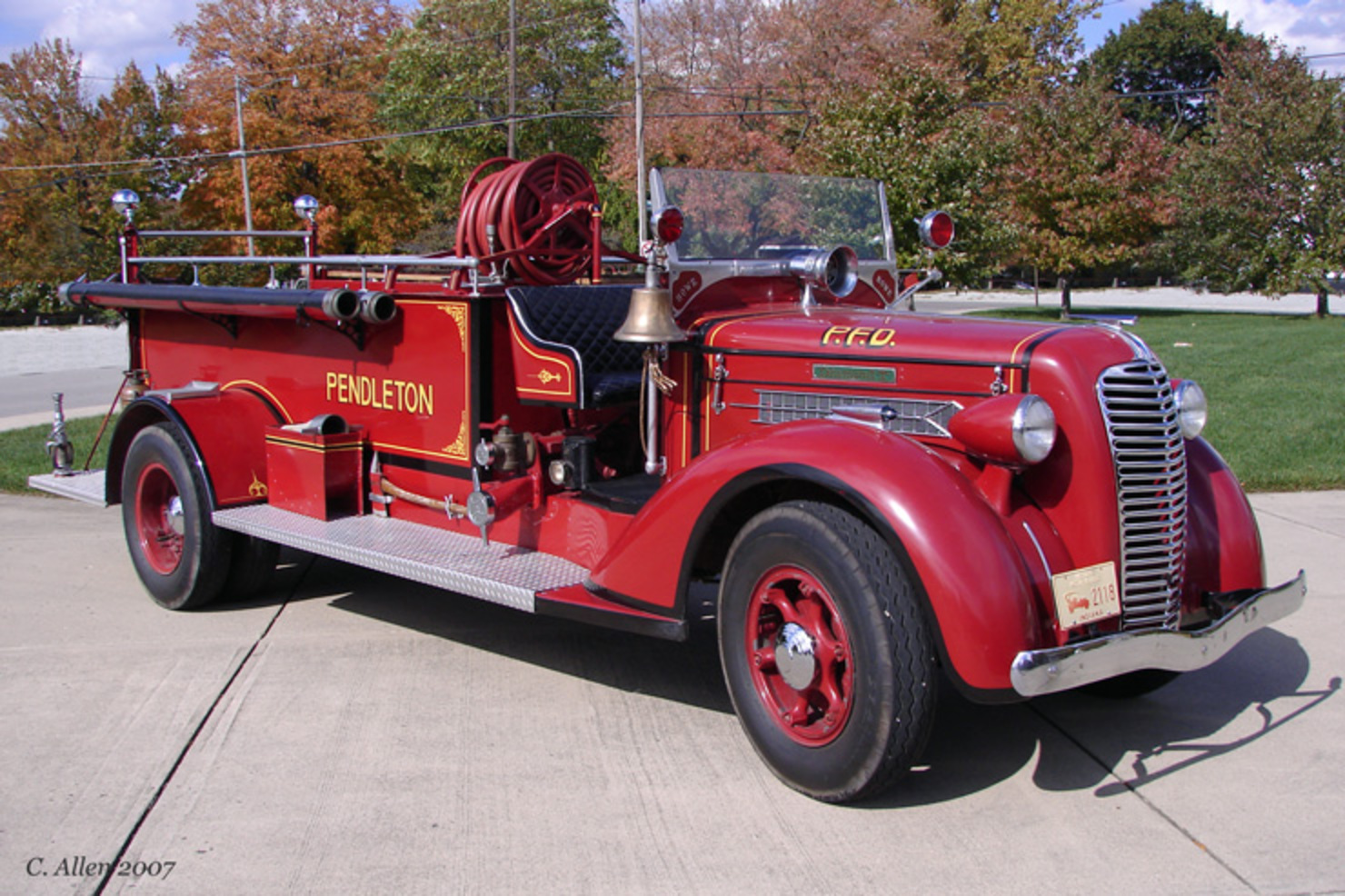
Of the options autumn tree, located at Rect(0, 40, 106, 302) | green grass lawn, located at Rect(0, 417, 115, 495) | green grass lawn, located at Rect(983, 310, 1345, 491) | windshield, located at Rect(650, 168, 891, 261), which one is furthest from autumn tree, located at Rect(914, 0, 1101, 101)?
windshield, located at Rect(650, 168, 891, 261)

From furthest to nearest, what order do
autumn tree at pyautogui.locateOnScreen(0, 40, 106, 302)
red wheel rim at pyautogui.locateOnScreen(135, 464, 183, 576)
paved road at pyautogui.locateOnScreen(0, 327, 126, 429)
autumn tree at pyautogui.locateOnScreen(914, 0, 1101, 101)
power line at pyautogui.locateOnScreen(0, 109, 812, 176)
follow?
autumn tree at pyautogui.locateOnScreen(914, 0, 1101, 101) < autumn tree at pyautogui.locateOnScreen(0, 40, 106, 302) < power line at pyautogui.locateOnScreen(0, 109, 812, 176) < paved road at pyautogui.locateOnScreen(0, 327, 126, 429) < red wheel rim at pyautogui.locateOnScreen(135, 464, 183, 576)

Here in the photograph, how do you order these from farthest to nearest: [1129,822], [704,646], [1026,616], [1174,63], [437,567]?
[1174,63]
[704,646]
[437,567]
[1129,822]
[1026,616]

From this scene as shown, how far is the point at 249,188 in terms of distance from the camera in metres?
26.8

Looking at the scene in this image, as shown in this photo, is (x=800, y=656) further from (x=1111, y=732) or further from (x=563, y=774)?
(x=1111, y=732)

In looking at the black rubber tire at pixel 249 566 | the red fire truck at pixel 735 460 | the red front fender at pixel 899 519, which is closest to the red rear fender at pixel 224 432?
the red fire truck at pixel 735 460

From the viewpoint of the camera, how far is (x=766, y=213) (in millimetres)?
4832

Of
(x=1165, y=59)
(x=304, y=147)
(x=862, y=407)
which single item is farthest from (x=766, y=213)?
(x=1165, y=59)

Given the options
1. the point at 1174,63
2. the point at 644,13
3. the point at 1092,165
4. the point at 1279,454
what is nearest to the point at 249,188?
the point at 644,13

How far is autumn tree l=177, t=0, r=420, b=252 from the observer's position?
26.8 meters

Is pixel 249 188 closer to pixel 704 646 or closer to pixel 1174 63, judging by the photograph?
pixel 704 646

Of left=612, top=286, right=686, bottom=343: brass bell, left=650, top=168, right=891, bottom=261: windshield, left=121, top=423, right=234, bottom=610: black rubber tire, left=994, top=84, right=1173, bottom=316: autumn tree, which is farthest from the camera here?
left=994, top=84, right=1173, bottom=316: autumn tree

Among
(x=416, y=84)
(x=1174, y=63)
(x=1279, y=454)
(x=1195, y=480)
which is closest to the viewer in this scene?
(x=1195, y=480)

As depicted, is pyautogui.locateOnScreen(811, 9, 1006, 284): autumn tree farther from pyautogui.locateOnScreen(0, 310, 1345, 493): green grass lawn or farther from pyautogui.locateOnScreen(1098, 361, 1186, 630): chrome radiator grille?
pyautogui.locateOnScreen(1098, 361, 1186, 630): chrome radiator grille

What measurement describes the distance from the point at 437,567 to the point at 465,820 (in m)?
1.27
